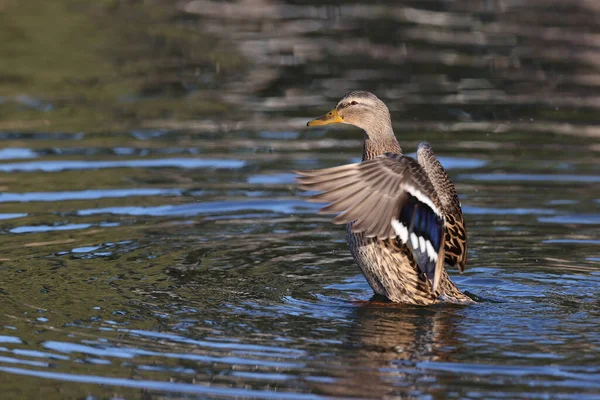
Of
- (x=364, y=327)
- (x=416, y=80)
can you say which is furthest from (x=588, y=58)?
(x=364, y=327)

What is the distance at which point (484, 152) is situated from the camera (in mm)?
13156

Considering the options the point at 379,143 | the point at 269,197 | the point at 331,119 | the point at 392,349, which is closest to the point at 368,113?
the point at 379,143

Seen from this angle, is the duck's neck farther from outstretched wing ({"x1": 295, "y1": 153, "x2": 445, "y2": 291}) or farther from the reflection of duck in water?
the reflection of duck in water

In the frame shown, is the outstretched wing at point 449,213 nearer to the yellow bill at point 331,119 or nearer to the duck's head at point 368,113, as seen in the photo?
the duck's head at point 368,113

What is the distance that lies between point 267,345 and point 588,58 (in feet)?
40.1

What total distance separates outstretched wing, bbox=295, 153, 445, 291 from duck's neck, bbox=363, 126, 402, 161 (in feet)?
3.30

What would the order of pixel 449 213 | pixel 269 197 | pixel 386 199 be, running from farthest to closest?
1. pixel 269 197
2. pixel 449 213
3. pixel 386 199

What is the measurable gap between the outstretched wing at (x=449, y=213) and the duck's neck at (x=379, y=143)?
0.34 m

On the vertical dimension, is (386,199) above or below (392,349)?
above

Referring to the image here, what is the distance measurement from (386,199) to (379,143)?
132 centimetres

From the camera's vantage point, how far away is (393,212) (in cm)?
798

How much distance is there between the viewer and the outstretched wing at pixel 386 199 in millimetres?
7816

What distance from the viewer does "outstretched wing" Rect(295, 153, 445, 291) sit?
782 cm

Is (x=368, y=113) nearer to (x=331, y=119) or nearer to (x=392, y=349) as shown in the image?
(x=331, y=119)
